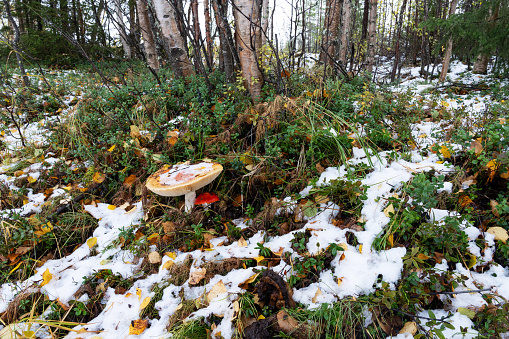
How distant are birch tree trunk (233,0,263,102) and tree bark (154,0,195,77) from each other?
→ 1.66 metres

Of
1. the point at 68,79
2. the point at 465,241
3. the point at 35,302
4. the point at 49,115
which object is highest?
the point at 68,79

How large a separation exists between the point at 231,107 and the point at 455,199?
255 centimetres

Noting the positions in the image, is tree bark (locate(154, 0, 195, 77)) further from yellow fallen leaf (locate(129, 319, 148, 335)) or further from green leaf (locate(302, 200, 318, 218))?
yellow fallen leaf (locate(129, 319, 148, 335))

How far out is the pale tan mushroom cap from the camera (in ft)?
6.76

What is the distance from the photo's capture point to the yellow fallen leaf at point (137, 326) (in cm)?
177

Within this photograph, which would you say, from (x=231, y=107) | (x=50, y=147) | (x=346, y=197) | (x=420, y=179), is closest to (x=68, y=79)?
(x=50, y=147)

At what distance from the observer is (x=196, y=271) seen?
202 cm

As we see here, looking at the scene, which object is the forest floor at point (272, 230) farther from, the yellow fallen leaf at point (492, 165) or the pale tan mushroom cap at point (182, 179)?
the pale tan mushroom cap at point (182, 179)

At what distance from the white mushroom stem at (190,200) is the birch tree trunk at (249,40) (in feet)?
Result: 5.65

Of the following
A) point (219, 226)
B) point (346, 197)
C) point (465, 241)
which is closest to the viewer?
point (465, 241)

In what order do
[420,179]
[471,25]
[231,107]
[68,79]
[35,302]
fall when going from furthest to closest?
[68,79], [471,25], [231,107], [35,302], [420,179]

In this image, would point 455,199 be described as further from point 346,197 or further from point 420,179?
point 346,197

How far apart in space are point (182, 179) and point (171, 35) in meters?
3.57

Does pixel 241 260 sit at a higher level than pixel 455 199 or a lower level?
lower
